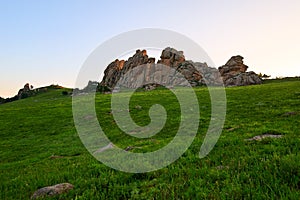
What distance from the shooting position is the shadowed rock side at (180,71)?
11380 cm

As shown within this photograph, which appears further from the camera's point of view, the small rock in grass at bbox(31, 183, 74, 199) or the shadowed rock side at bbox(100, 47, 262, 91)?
the shadowed rock side at bbox(100, 47, 262, 91)

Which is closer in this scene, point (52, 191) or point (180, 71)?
point (52, 191)

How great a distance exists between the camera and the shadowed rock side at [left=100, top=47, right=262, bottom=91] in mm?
113800

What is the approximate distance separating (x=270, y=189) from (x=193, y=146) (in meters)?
6.67

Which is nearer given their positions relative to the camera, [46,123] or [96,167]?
[96,167]

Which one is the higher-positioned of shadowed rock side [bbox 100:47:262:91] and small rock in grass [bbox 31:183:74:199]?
shadowed rock side [bbox 100:47:262:91]

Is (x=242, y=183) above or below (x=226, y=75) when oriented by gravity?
below

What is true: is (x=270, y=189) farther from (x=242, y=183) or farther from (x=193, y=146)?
(x=193, y=146)

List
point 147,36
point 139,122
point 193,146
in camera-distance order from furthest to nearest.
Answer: point 139,122, point 147,36, point 193,146

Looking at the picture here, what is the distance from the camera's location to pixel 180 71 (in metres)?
133

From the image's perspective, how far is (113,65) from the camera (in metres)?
175

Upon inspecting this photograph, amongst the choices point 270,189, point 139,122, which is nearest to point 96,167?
point 270,189

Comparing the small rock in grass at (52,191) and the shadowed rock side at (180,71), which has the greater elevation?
the shadowed rock side at (180,71)

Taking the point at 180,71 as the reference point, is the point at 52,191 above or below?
below
